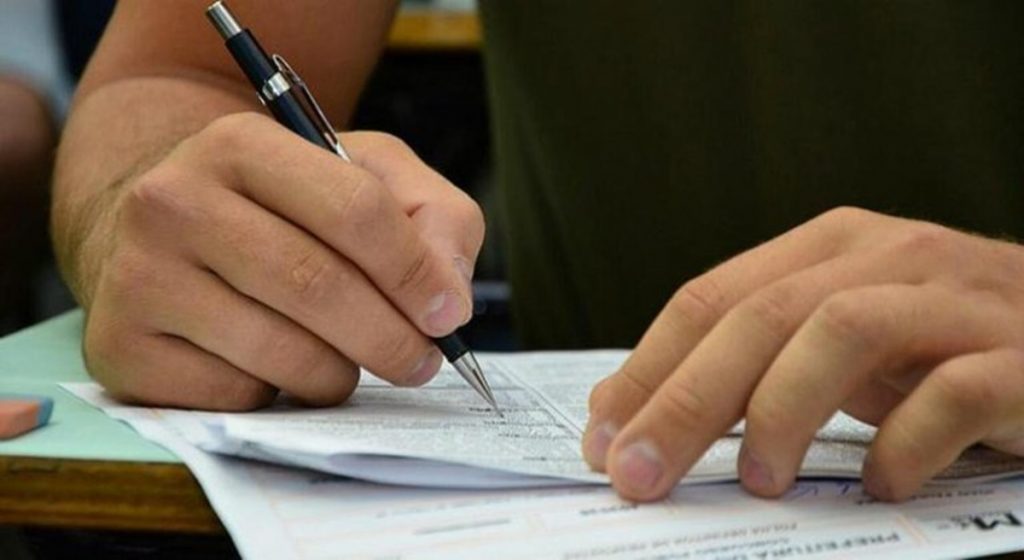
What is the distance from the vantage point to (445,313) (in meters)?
0.59

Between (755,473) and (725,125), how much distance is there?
0.57 metres

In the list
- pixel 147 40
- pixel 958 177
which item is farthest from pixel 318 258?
pixel 958 177

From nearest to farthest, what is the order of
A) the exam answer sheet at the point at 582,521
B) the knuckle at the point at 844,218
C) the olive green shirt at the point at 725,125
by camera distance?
the exam answer sheet at the point at 582,521 → the knuckle at the point at 844,218 → the olive green shirt at the point at 725,125

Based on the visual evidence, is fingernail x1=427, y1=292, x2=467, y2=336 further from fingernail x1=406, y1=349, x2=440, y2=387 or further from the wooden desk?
the wooden desk

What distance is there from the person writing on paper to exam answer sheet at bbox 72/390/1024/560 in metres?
0.02

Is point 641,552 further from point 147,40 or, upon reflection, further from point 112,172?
point 147,40

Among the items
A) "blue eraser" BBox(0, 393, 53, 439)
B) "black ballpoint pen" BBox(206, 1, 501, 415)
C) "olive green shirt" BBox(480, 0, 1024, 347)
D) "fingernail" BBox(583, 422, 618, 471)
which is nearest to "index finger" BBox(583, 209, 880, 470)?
"fingernail" BBox(583, 422, 618, 471)

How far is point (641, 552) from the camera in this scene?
0.44 m

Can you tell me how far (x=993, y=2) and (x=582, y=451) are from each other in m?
0.56

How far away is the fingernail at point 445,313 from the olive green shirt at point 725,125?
0.48 meters

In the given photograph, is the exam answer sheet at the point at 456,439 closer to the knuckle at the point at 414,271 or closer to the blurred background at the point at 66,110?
the knuckle at the point at 414,271

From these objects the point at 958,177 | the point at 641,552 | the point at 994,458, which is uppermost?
the point at 641,552

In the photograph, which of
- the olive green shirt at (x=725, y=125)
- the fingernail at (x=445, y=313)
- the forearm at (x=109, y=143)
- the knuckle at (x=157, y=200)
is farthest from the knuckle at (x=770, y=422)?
the olive green shirt at (x=725, y=125)

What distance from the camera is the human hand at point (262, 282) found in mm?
567
